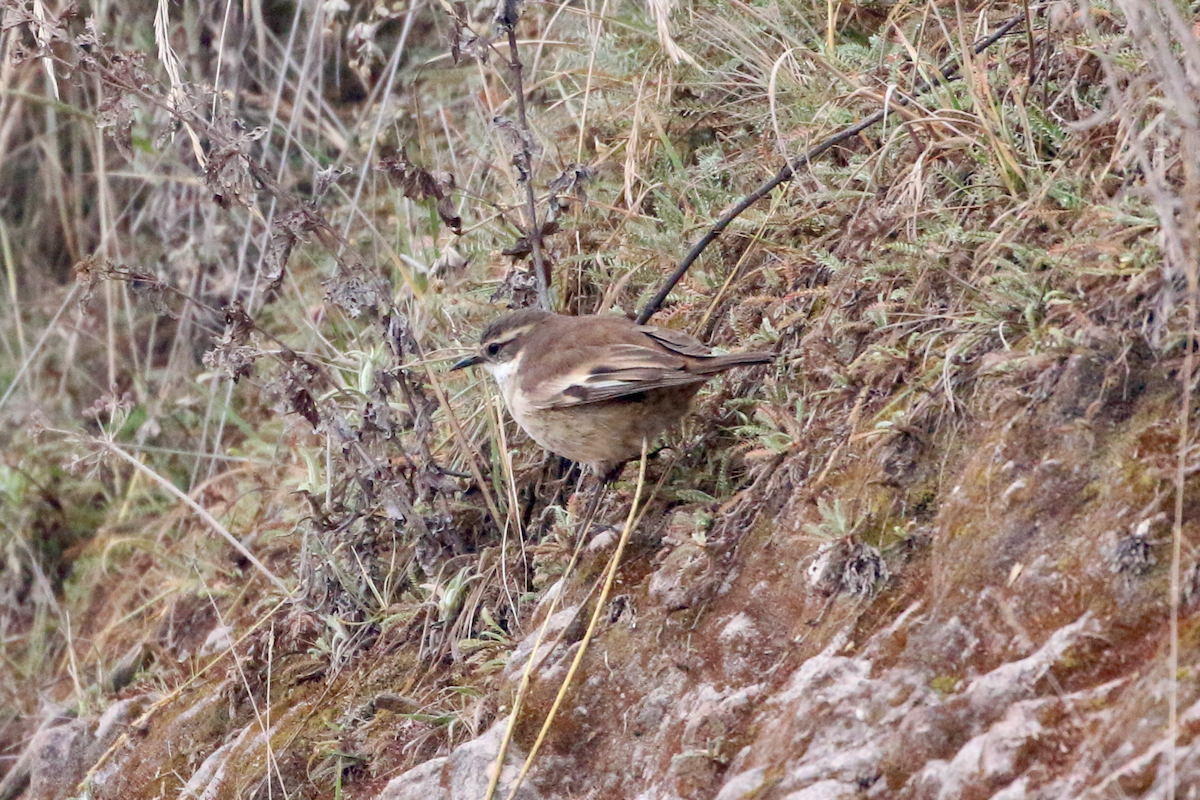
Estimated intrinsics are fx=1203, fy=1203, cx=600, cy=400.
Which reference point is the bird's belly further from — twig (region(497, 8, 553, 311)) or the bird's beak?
twig (region(497, 8, 553, 311))

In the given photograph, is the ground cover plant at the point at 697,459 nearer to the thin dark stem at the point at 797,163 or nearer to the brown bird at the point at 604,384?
the thin dark stem at the point at 797,163

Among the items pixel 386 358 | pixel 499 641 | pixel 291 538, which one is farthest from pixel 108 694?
pixel 499 641

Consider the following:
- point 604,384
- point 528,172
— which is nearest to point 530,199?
point 528,172

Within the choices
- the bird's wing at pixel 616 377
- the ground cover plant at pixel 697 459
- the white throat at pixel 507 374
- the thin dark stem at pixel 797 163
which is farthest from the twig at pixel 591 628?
the thin dark stem at pixel 797 163

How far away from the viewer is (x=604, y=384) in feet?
15.1

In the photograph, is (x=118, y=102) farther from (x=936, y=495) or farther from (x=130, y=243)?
(x=130, y=243)

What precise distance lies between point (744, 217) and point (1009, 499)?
2.29 meters

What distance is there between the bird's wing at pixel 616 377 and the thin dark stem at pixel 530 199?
603 mm

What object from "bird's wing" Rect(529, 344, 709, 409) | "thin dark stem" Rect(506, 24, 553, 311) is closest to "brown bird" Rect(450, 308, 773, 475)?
"bird's wing" Rect(529, 344, 709, 409)

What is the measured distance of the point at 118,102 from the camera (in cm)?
435

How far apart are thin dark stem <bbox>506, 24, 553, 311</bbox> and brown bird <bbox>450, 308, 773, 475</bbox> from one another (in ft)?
0.85

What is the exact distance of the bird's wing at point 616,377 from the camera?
14.6ft

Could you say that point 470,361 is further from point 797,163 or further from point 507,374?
point 797,163

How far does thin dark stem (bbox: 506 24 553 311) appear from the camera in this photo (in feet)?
16.0
